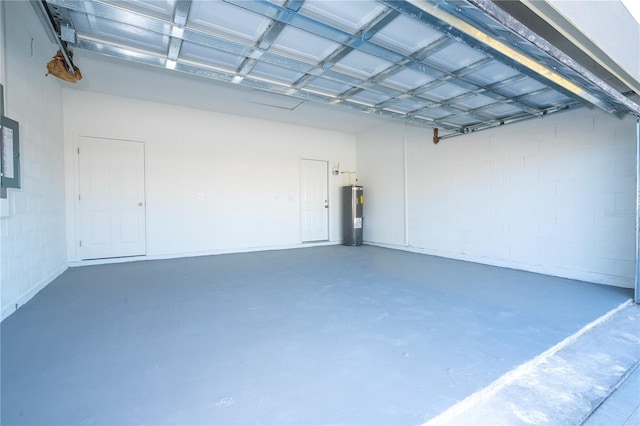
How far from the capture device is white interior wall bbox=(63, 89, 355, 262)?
5031 millimetres

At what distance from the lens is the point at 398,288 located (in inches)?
141

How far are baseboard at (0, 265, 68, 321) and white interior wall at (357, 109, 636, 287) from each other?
6216 millimetres

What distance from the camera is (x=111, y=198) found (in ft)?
16.9

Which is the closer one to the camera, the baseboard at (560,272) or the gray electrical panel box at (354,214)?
the baseboard at (560,272)

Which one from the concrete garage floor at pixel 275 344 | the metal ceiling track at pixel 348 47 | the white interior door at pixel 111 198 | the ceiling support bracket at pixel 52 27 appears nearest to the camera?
the concrete garage floor at pixel 275 344

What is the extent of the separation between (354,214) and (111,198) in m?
5.15

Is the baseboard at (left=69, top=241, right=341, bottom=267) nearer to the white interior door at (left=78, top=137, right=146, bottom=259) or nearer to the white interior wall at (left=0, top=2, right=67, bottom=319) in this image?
the white interior door at (left=78, top=137, right=146, bottom=259)

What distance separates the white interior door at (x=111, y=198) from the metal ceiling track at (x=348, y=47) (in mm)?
2992

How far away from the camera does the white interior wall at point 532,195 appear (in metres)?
3.65

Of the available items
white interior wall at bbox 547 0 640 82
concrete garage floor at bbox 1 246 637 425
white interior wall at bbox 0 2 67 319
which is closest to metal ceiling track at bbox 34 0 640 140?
white interior wall at bbox 547 0 640 82

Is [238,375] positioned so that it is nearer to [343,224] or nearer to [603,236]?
[603,236]

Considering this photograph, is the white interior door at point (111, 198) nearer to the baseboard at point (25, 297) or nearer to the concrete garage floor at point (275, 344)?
the baseboard at point (25, 297)

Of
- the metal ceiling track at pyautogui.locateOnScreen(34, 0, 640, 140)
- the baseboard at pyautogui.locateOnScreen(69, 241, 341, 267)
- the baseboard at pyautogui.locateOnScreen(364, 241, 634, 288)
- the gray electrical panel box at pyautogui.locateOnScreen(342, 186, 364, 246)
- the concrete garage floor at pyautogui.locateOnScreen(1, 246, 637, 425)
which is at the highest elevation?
the metal ceiling track at pyautogui.locateOnScreen(34, 0, 640, 140)

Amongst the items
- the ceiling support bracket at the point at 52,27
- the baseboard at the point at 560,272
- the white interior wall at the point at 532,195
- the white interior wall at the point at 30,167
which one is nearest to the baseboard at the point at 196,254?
the white interior wall at the point at 30,167
